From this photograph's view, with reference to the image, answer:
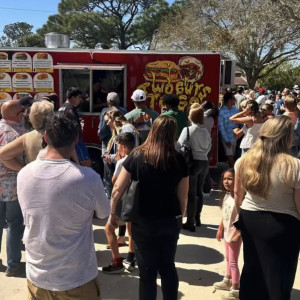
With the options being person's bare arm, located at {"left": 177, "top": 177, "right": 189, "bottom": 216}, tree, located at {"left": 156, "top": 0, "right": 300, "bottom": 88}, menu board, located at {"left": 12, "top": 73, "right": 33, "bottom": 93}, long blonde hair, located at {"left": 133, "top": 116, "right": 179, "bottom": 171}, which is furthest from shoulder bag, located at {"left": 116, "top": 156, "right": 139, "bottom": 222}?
tree, located at {"left": 156, "top": 0, "right": 300, "bottom": 88}

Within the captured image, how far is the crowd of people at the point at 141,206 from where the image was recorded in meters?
1.98

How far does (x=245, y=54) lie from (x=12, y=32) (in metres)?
60.7

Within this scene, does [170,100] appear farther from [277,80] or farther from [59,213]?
[277,80]

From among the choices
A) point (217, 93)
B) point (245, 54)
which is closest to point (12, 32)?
point (245, 54)

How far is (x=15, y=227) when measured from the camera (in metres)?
3.72

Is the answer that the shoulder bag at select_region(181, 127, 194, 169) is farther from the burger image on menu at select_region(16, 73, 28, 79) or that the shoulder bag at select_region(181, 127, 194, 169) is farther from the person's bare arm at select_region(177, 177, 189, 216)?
the burger image on menu at select_region(16, 73, 28, 79)

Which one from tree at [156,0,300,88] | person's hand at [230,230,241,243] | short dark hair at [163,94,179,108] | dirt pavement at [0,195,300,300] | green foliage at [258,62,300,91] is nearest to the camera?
person's hand at [230,230,241,243]

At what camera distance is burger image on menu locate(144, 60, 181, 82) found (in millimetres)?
6539

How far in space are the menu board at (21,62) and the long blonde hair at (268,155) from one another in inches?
197

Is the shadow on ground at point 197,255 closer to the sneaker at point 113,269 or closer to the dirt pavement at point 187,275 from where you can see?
the dirt pavement at point 187,275

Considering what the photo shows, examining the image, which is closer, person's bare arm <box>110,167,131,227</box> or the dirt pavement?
person's bare arm <box>110,167,131,227</box>

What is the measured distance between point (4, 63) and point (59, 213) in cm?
526

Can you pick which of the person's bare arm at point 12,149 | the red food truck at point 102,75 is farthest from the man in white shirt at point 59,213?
the red food truck at point 102,75

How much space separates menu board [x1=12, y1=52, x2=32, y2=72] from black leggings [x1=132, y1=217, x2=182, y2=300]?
15.2ft
